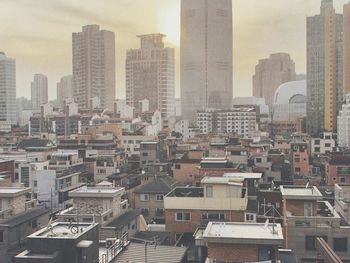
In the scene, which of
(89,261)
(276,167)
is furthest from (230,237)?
(276,167)

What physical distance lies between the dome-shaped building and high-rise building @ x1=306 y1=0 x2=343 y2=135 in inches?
1241

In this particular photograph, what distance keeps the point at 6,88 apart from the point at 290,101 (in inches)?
3246

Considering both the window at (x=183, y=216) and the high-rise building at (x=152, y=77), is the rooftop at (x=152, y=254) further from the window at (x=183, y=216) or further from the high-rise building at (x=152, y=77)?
the high-rise building at (x=152, y=77)

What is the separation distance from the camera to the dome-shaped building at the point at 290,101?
143250 millimetres

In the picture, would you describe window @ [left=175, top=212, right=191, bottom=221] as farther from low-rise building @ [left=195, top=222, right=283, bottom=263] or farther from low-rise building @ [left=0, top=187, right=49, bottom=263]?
low-rise building @ [left=195, top=222, right=283, bottom=263]

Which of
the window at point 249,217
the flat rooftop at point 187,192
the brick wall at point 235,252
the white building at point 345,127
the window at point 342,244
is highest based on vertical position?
the white building at point 345,127

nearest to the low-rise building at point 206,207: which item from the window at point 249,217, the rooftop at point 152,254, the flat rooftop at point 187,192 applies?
the window at point 249,217

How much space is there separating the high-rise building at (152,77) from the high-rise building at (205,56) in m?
24.0

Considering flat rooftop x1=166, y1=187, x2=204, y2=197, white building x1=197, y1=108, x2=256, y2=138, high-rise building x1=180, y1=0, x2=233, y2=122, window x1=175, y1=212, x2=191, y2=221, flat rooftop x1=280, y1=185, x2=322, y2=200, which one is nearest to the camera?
flat rooftop x1=280, y1=185, x2=322, y2=200

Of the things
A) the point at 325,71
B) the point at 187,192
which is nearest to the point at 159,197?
the point at 187,192

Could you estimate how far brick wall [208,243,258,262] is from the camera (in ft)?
44.5

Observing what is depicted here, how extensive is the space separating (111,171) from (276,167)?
14904 millimetres

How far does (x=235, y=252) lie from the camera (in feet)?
44.7

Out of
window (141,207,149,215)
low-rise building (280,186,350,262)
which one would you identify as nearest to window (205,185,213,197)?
low-rise building (280,186,350,262)
